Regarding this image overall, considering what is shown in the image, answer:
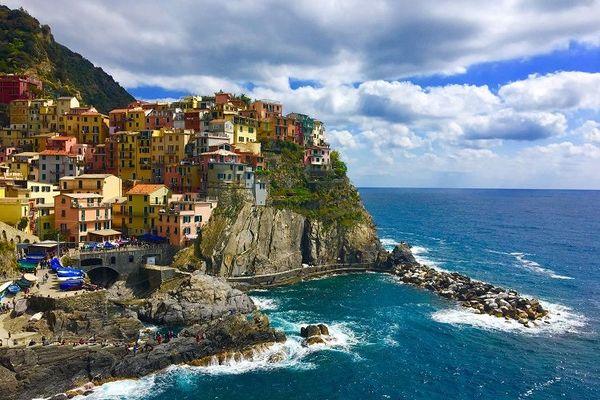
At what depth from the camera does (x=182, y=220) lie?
80.9m

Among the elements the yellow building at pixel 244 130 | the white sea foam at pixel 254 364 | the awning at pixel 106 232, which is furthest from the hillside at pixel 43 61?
the white sea foam at pixel 254 364

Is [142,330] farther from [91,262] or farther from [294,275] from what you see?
[294,275]

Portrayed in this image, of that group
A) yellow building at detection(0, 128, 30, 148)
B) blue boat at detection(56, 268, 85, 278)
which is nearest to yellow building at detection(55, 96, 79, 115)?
yellow building at detection(0, 128, 30, 148)

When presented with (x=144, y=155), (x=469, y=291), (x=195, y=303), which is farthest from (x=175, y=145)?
(x=469, y=291)

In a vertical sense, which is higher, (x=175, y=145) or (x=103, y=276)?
(x=175, y=145)

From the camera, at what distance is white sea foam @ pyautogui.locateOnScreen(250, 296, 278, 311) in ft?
234

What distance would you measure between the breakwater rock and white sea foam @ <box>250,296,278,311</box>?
29371 millimetres

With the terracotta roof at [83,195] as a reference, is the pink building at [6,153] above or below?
above

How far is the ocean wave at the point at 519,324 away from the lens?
212 ft

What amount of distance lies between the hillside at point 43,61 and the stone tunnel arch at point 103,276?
232 feet

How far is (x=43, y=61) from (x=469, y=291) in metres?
129

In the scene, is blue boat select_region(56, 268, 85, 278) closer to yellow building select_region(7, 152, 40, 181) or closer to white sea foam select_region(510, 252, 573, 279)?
yellow building select_region(7, 152, 40, 181)

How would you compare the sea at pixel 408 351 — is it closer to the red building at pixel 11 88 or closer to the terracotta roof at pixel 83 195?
the terracotta roof at pixel 83 195

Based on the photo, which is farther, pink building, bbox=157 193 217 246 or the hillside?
the hillside
